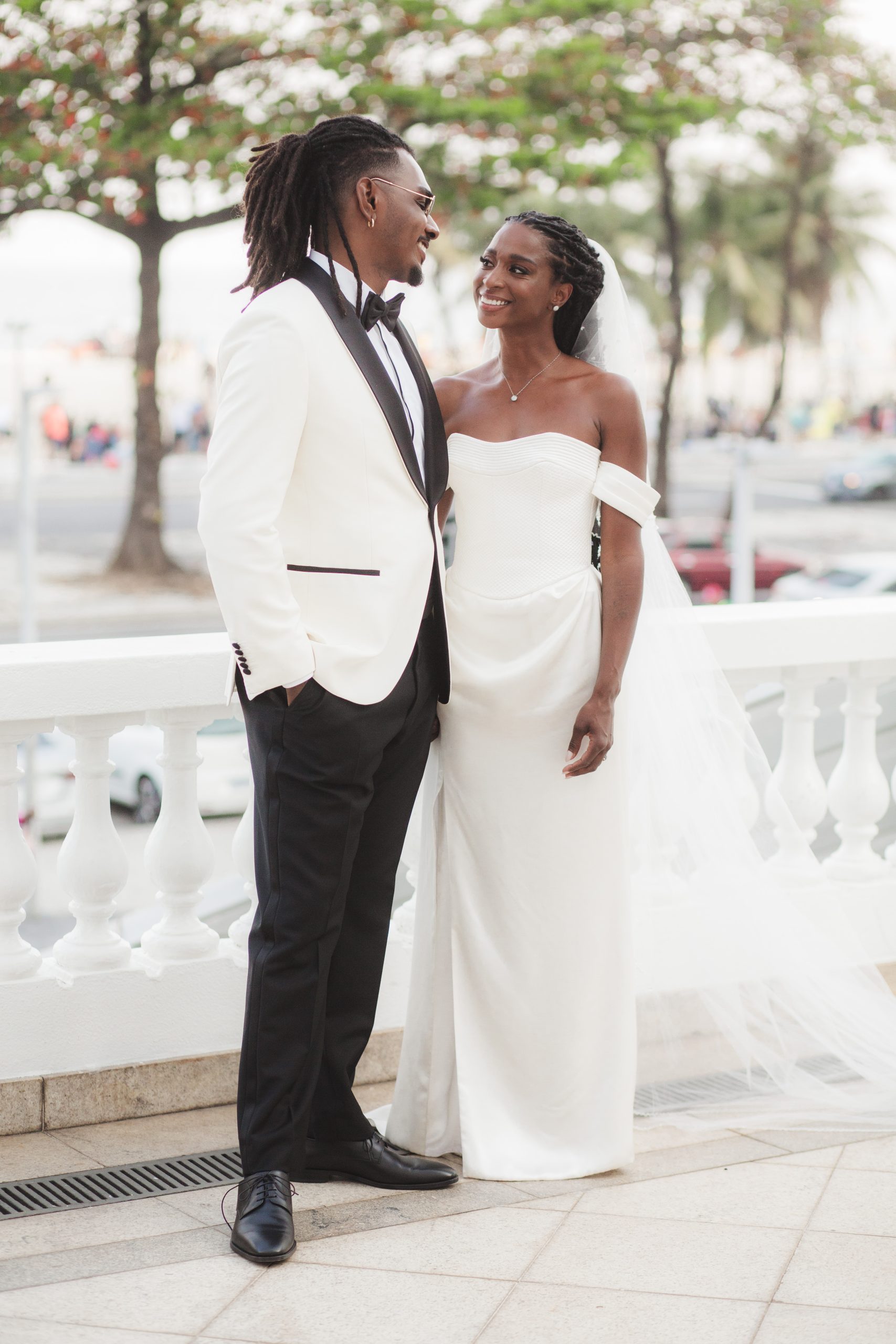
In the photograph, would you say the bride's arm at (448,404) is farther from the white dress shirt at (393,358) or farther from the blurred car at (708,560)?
the blurred car at (708,560)

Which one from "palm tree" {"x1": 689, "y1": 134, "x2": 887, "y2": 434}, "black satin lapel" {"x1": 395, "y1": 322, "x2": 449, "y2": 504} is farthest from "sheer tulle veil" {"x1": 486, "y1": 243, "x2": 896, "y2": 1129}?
"palm tree" {"x1": 689, "y1": 134, "x2": 887, "y2": 434}

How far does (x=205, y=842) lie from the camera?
10.7 feet

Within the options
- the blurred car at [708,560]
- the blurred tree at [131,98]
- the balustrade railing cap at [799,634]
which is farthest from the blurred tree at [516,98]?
the balustrade railing cap at [799,634]

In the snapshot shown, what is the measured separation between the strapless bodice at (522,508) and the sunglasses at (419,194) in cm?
43

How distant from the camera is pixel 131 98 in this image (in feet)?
64.3

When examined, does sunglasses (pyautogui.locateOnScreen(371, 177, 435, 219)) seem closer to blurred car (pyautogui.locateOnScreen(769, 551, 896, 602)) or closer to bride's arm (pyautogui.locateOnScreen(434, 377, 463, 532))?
bride's arm (pyautogui.locateOnScreen(434, 377, 463, 532))

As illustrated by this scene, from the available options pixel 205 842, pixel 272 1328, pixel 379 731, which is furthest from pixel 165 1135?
pixel 379 731

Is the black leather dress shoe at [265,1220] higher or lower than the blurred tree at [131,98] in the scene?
lower

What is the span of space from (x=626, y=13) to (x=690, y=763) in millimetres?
19487

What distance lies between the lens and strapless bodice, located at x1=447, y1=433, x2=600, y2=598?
287 cm

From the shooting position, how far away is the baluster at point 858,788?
3.82 metres

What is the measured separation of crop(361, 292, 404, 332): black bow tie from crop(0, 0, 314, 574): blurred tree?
16929 mm

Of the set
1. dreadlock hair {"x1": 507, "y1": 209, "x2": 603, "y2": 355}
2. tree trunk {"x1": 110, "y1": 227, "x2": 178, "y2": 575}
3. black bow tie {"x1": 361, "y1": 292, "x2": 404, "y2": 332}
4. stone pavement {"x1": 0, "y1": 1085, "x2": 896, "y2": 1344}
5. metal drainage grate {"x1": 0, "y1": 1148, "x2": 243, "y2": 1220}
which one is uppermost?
tree trunk {"x1": 110, "y1": 227, "x2": 178, "y2": 575}

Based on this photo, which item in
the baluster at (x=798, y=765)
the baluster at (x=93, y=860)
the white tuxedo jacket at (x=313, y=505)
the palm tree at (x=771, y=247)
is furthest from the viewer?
the palm tree at (x=771, y=247)
